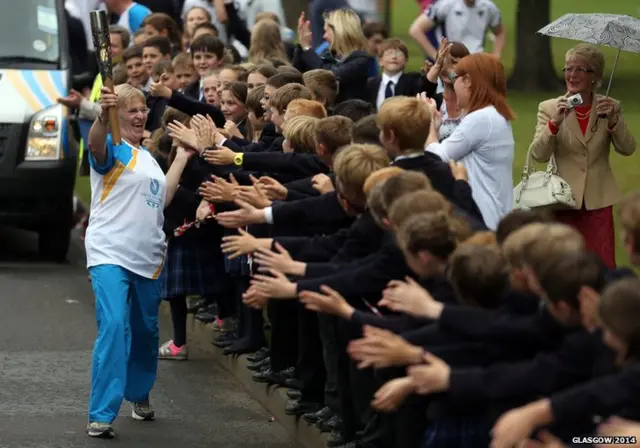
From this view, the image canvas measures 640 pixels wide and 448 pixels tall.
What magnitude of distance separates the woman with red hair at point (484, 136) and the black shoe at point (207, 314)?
10.3ft

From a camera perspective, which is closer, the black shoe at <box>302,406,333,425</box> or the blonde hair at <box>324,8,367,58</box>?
the black shoe at <box>302,406,333,425</box>

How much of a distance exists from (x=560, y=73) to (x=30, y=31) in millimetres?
11819

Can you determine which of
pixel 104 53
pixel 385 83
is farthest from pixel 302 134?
pixel 385 83

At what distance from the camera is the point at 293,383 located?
9.16 metres

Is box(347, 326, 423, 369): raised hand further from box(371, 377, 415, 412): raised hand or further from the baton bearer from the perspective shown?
the baton bearer

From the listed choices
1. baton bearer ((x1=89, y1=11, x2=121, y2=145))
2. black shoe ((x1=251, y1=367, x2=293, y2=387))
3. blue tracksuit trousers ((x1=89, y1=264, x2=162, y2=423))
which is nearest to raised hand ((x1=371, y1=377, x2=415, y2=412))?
blue tracksuit trousers ((x1=89, y1=264, x2=162, y2=423))

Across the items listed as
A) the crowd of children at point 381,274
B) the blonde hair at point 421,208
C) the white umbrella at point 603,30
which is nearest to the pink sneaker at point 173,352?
the crowd of children at point 381,274

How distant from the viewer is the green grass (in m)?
16.2

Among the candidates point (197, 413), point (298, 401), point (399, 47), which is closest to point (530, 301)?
point (298, 401)

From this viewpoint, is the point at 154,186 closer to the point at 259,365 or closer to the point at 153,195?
the point at 153,195

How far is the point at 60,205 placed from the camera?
1476cm

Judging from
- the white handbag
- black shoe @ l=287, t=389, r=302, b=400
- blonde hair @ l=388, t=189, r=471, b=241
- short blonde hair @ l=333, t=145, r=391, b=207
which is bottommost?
black shoe @ l=287, t=389, r=302, b=400

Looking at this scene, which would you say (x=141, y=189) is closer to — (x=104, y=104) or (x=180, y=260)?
(x=104, y=104)

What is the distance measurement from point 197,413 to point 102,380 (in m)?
0.89
